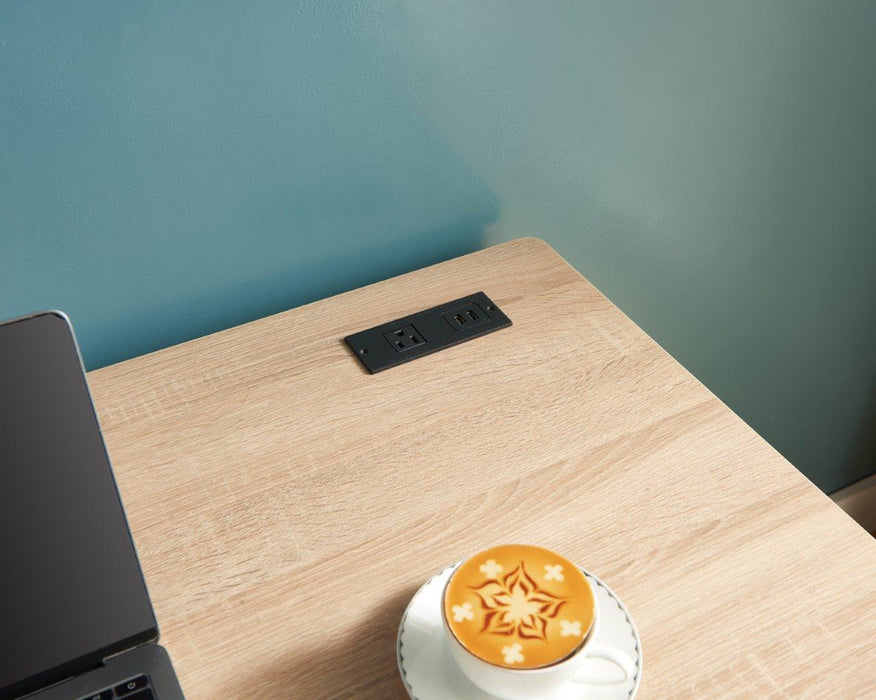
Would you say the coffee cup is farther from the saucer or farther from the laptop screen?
the laptop screen

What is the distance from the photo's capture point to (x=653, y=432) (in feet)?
2.50

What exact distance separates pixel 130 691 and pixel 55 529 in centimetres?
11

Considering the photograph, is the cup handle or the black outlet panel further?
the black outlet panel

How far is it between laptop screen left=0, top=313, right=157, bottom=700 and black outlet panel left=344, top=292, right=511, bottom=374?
28 cm

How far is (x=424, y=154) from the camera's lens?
950 mm

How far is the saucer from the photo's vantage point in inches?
22.2

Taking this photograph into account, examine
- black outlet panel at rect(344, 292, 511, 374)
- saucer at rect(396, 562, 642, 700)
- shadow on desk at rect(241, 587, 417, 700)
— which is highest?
black outlet panel at rect(344, 292, 511, 374)

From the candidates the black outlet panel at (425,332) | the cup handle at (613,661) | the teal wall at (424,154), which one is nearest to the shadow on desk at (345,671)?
the cup handle at (613,661)

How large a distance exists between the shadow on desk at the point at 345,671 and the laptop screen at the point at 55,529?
3.5 inches

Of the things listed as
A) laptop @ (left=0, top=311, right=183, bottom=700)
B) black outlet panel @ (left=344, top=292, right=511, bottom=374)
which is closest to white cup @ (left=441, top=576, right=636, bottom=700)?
laptop @ (left=0, top=311, right=183, bottom=700)

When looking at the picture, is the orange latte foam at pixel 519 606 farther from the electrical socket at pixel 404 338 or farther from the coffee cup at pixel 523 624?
the electrical socket at pixel 404 338

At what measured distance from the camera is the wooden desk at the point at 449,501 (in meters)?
0.61

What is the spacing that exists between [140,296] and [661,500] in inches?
20.6

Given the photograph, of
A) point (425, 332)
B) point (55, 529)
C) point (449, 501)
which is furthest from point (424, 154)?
point (55, 529)
